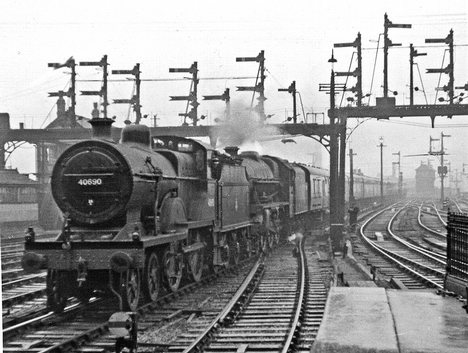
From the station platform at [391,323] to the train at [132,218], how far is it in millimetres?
3548

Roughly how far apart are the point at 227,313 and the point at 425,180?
97823mm

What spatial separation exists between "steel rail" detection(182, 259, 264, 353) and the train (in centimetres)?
107

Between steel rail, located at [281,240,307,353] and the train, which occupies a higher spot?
the train

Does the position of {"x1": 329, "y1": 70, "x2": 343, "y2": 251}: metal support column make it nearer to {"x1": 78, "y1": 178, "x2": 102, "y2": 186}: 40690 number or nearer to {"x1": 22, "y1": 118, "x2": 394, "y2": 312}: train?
{"x1": 22, "y1": 118, "x2": 394, "y2": 312}: train

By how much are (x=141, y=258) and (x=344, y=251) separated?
11.6m

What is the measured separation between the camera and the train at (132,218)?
32.5 ft

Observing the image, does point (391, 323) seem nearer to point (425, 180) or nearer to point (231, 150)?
point (231, 150)

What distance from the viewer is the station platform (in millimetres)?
5840

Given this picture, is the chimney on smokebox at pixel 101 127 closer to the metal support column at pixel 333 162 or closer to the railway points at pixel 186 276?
the railway points at pixel 186 276

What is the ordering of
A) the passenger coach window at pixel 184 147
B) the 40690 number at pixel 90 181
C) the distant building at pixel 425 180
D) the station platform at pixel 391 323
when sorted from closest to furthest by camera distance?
the station platform at pixel 391 323
the 40690 number at pixel 90 181
the passenger coach window at pixel 184 147
the distant building at pixel 425 180

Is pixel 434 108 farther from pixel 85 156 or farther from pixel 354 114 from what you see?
pixel 85 156

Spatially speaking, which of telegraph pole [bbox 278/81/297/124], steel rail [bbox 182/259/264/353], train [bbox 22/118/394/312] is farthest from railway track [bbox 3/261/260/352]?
telegraph pole [bbox 278/81/297/124]

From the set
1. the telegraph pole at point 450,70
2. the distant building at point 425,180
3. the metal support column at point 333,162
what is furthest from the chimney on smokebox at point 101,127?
the distant building at point 425,180

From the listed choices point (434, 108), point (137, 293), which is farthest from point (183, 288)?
point (434, 108)
